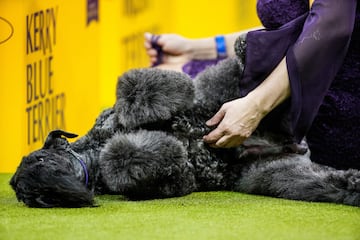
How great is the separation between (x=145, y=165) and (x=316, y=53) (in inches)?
17.2

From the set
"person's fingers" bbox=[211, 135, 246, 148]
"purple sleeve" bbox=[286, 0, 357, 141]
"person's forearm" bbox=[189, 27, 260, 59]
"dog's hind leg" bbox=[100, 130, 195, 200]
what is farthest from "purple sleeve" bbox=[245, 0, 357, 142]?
"person's forearm" bbox=[189, 27, 260, 59]

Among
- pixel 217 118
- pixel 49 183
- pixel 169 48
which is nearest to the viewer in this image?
pixel 49 183

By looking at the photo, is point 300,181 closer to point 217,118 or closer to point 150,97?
point 217,118

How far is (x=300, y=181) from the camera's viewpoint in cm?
141

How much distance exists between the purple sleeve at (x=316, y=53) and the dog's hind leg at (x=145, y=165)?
277 millimetres

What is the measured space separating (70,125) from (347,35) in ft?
3.57

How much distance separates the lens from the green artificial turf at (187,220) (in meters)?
1.05

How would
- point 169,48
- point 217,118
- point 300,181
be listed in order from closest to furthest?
point 300,181 → point 217,118 → point 169,48

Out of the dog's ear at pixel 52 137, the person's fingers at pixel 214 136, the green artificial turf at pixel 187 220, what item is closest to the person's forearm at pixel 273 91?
the person's fingers at pixel 214 136

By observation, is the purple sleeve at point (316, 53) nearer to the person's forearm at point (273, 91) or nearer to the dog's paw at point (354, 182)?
the person's forearm at point (273, 91)

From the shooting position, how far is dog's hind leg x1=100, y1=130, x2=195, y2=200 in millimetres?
1386

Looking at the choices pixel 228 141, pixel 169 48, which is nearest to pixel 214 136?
pixel 228 141

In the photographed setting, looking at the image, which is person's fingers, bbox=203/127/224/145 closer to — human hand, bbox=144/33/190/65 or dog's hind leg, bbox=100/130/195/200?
dog's hind leg, bbox=100/130/195/200

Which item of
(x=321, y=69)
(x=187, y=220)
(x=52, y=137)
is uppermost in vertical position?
(x=321, y=69)
